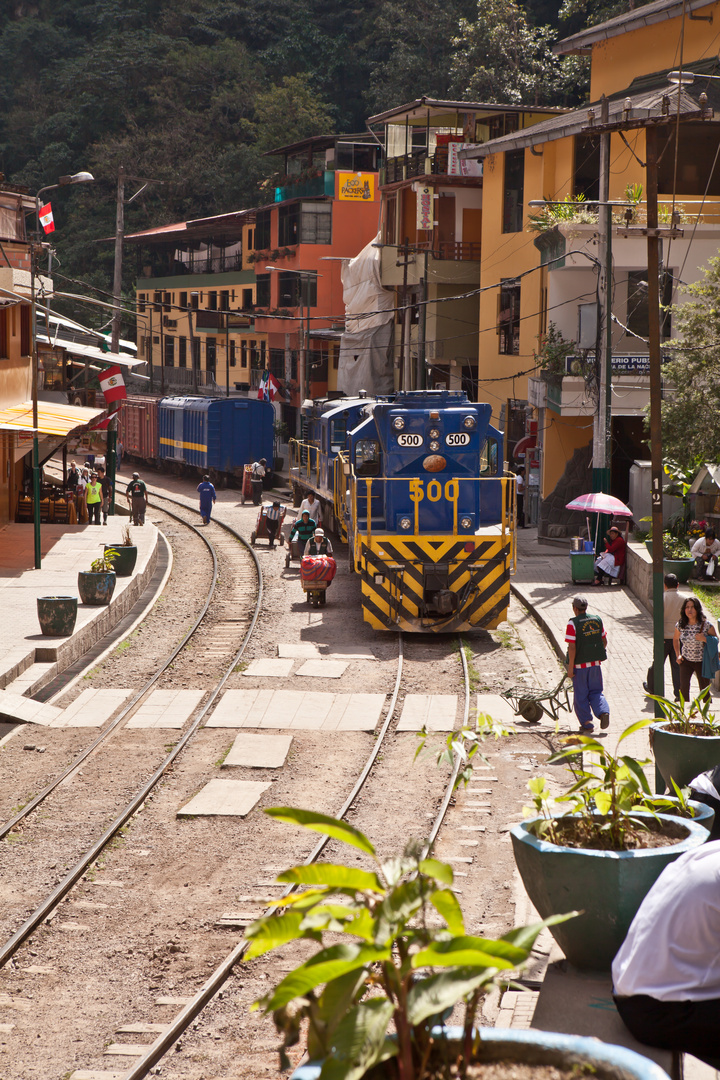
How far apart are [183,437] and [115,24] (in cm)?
4006

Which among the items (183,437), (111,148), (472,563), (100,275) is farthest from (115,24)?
(472,563)

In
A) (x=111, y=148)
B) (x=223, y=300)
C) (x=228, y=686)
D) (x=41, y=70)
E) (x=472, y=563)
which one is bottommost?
(x=228, y=686)

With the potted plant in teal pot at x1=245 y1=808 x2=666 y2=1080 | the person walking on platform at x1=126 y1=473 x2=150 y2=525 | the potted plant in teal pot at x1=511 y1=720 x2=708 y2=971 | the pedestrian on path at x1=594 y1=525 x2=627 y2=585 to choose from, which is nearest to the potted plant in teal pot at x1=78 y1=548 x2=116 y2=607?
the pedestrian on path at x1=594 y1=525 x2=627 y2=585

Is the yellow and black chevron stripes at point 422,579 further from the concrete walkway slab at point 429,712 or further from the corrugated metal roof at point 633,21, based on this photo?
the corrugated metal roof at point 633,21

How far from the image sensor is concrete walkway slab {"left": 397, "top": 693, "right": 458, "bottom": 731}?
14274 millimetres

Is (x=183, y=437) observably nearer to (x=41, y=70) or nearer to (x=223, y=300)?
(x=223, y=300)

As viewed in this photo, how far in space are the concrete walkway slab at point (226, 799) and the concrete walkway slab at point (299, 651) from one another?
595 centimetres

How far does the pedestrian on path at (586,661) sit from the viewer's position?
1330 cm

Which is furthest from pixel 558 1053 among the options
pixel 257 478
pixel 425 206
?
pixel 425 206

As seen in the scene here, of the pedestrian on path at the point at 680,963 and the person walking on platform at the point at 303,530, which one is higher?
the pedestrian on path at the point at 680,963

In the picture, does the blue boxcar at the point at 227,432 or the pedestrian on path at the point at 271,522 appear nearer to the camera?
the pedestrian on path at the point at 271,522

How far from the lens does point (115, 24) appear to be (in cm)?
7244

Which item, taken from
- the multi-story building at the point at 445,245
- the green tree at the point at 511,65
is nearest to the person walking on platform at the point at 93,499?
the multi-story building at the point at 445,245

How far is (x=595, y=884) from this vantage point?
5828 millimetres
